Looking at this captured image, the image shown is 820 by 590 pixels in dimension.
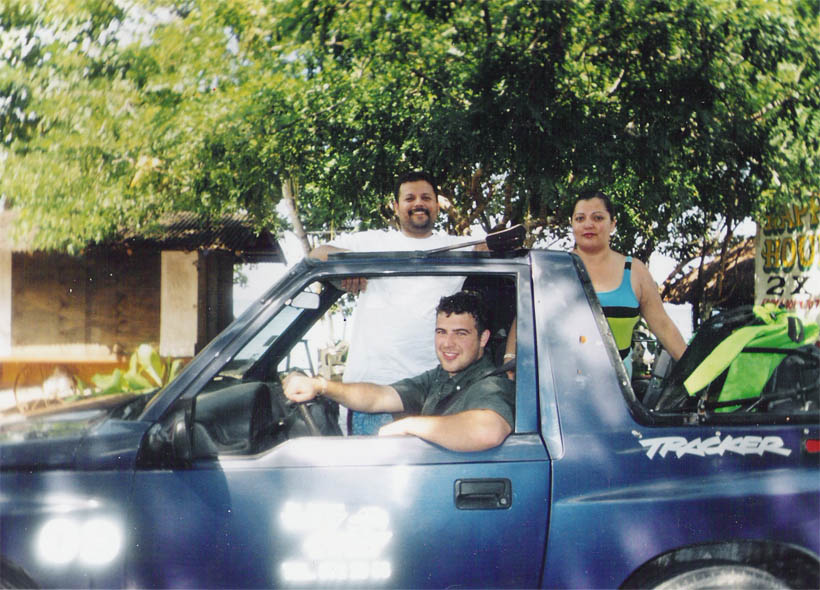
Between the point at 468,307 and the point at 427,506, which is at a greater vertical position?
the point at 468,307

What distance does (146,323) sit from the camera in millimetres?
13375

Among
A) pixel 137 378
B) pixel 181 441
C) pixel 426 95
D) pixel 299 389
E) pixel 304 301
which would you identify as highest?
pixel 426 95

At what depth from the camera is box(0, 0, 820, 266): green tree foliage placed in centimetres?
613

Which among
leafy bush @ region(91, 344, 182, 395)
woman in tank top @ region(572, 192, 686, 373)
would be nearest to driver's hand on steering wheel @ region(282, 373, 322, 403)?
woman in tank top @ region(572, 192, 686, 373)

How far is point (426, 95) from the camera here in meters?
7.55

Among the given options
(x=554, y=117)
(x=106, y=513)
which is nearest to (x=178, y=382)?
(x=106, y=513)

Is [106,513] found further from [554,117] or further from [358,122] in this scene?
[358,122]

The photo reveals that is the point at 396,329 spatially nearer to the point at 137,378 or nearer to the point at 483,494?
the point at 483,494

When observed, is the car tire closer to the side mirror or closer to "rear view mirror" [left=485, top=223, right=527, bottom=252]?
the side mirror

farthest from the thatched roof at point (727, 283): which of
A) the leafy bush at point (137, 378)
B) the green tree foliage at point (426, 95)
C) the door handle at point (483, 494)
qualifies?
the door handle at point (483, 494)

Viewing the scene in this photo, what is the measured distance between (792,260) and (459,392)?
6.28 meters

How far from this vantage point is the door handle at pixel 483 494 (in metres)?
1.93

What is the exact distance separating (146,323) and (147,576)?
12275 mm

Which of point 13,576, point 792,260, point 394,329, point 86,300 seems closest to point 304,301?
point 394,329
